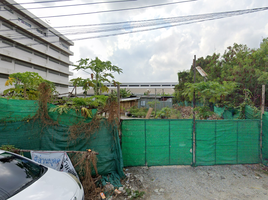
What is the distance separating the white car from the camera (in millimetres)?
2094

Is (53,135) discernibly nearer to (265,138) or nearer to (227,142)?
(227,142)

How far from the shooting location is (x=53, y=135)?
14.1ft

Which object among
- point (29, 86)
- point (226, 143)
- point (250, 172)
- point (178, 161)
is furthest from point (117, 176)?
point (29, 86)

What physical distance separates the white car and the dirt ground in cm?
157

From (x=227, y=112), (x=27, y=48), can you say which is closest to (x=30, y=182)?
(x=227, y=112)

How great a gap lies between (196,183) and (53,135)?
174 inches

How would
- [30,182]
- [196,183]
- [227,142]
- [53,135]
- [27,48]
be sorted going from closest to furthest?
[30,182], [196,183], [53,135], [227,142], [27,48]

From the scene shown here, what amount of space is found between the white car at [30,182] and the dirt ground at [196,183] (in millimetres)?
1570

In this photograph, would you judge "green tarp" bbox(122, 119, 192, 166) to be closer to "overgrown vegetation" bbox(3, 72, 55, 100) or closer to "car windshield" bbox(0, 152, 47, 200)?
"car windshield" bbox(0, 152, 47, 200)

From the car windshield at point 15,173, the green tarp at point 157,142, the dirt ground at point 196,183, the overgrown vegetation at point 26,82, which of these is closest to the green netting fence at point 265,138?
the dirt ground at point 196,183

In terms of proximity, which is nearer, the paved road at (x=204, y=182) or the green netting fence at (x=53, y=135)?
the paved road at (x=204, y=182)

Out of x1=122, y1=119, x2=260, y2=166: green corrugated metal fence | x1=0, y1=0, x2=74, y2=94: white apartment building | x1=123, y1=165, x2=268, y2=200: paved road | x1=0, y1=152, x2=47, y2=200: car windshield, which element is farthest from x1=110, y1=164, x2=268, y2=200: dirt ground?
x1=0, y1=0, x2=74, y2=94: white apartment building

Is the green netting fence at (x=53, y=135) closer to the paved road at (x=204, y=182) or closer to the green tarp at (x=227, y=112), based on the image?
the paved road at (x=204, y=182)

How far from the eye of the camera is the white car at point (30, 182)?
2.09 m
